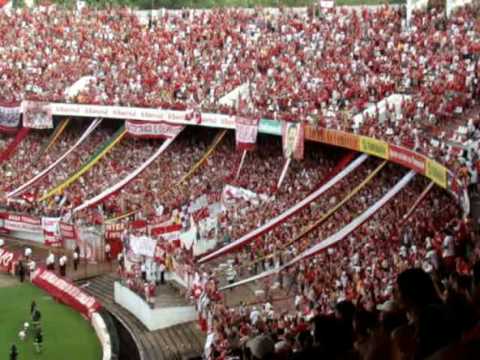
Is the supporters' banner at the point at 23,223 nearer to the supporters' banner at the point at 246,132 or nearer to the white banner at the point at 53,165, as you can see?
the white banner at the point at 53,165

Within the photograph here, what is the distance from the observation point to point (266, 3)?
176 ft

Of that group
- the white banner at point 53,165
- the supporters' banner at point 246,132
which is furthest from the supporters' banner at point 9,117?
the supporters' banner at point 246,132

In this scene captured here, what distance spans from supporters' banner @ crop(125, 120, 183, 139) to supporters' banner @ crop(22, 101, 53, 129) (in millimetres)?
4407

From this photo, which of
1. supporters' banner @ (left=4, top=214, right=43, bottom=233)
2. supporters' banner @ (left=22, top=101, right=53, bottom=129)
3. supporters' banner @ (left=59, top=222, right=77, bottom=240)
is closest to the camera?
supporters' banner @ (left=59, top=222, right=77, bottom=240)

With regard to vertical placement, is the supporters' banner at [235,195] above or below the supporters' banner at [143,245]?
above

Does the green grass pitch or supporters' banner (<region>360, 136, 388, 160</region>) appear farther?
supporters' banner (<region>360, 136, 388, 160</region>)

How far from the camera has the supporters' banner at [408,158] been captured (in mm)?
24859

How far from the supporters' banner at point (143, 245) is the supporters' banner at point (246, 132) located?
8048 mm

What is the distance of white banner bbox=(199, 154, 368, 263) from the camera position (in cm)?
2794

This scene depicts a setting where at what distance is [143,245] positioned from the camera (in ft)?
90.8

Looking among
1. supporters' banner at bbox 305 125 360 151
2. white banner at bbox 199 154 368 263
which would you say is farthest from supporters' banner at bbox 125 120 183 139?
white banner at bbox 199 154 368 263

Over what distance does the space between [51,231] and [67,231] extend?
0.89 metres

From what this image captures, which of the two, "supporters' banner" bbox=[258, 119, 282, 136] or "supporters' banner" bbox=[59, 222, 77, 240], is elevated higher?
"supporters' banner" bbox=[258, 119, 282, 136]

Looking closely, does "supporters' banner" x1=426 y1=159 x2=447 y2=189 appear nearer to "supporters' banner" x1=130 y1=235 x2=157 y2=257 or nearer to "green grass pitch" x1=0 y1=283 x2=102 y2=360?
"supporters' banner" x1=130 y1=235 x2=157 y2=257
